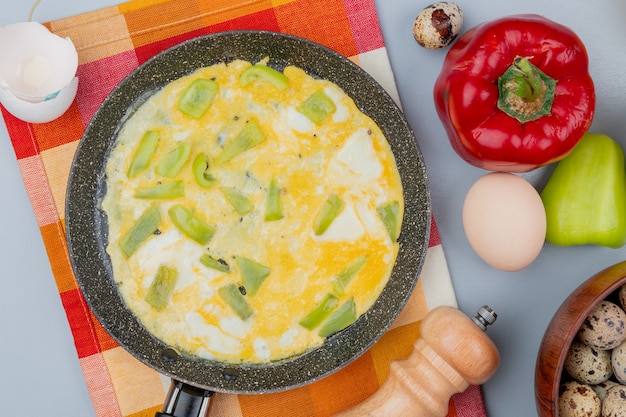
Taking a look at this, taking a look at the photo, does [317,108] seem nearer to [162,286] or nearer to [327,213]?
[327,213]

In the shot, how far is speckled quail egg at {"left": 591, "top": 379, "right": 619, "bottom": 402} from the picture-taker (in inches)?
55.1

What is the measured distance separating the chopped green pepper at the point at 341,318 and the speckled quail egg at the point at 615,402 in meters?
0.51

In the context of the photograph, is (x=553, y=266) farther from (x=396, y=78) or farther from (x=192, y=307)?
(x=192, y=307)

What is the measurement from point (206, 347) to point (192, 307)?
0.09 metres

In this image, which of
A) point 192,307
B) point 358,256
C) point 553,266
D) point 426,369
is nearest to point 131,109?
point 192,307

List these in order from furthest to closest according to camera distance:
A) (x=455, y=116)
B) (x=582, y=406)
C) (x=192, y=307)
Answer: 1. (x=192, y=307)
2. (x=455, y=116)
3. (x=582, y=406)

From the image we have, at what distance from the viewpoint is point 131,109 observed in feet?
5.19

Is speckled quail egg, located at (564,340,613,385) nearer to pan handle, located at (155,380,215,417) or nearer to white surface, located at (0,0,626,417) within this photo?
white surface, located at (0,0,626,417)

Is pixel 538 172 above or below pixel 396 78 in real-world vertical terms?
below

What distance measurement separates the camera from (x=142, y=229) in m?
1.56

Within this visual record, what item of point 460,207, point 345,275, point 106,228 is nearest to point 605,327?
point 460,207

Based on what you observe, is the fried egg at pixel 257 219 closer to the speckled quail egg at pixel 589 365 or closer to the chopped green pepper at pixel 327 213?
the chopped green pepper at pixel 327 213

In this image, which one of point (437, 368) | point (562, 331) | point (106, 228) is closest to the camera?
point (562, 331)

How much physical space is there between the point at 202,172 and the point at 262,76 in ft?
0.78
